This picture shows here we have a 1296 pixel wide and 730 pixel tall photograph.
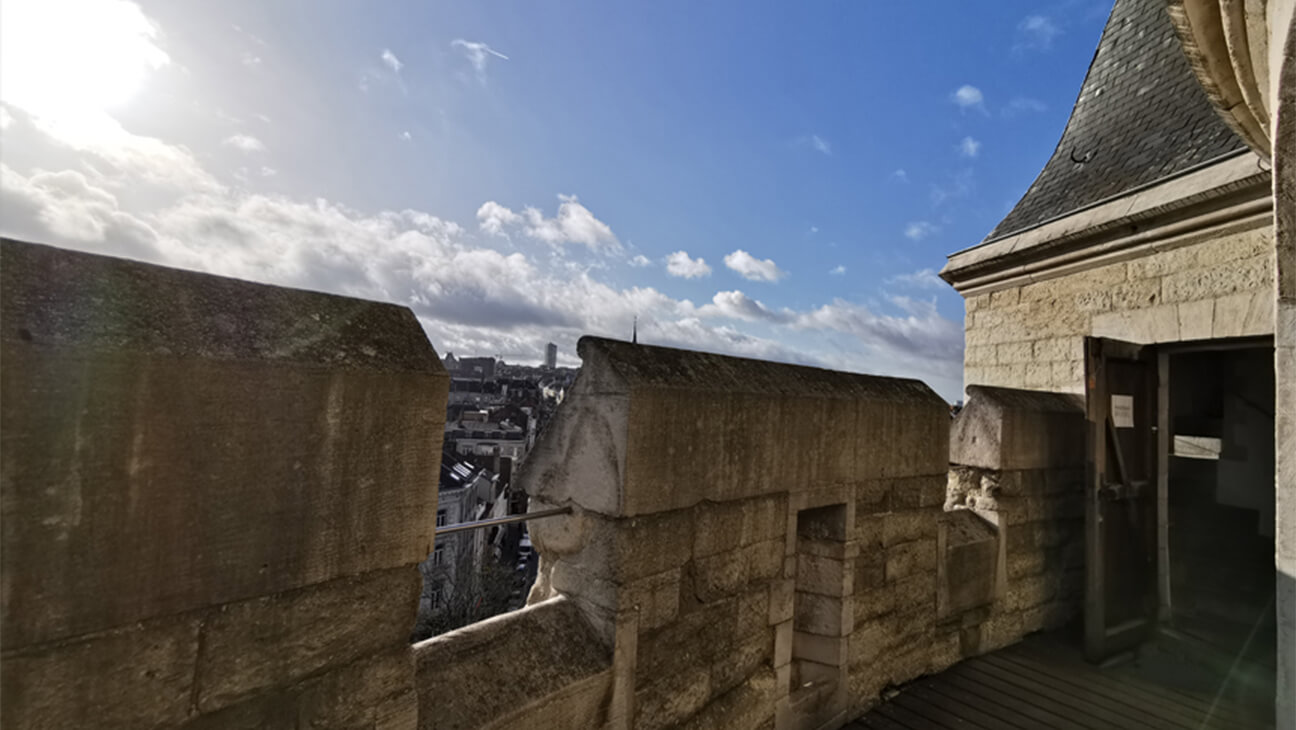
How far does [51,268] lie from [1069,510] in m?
5.70

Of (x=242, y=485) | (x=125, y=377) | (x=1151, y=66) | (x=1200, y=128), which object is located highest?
(x=1151, y=66)

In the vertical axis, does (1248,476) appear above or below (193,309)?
below

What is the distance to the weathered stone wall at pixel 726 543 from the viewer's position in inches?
82.7

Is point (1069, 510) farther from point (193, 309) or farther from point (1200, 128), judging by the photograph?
point (193, 309)

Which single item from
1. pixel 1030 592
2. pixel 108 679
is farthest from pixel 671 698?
pixel 1030 592

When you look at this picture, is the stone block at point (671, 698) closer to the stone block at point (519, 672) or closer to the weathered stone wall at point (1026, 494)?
the stone block at point (519, 672)

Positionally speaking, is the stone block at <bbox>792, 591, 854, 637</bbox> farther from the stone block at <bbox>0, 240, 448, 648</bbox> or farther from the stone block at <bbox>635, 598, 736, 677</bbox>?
the stone block at <bbox>0, 240, 448, 648</bbox>

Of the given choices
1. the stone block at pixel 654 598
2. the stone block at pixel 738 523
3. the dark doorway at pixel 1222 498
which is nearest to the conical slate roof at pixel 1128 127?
the dark doorway at pixel 1222 498

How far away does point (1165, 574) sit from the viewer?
184 inches

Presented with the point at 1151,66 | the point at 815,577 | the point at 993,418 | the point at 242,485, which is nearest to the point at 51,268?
the point at 242,485

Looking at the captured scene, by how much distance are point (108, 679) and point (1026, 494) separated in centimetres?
485

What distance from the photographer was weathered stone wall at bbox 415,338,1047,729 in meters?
2.10

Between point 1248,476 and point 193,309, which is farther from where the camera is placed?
point 1248,476

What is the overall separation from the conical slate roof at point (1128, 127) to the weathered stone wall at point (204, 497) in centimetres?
625
